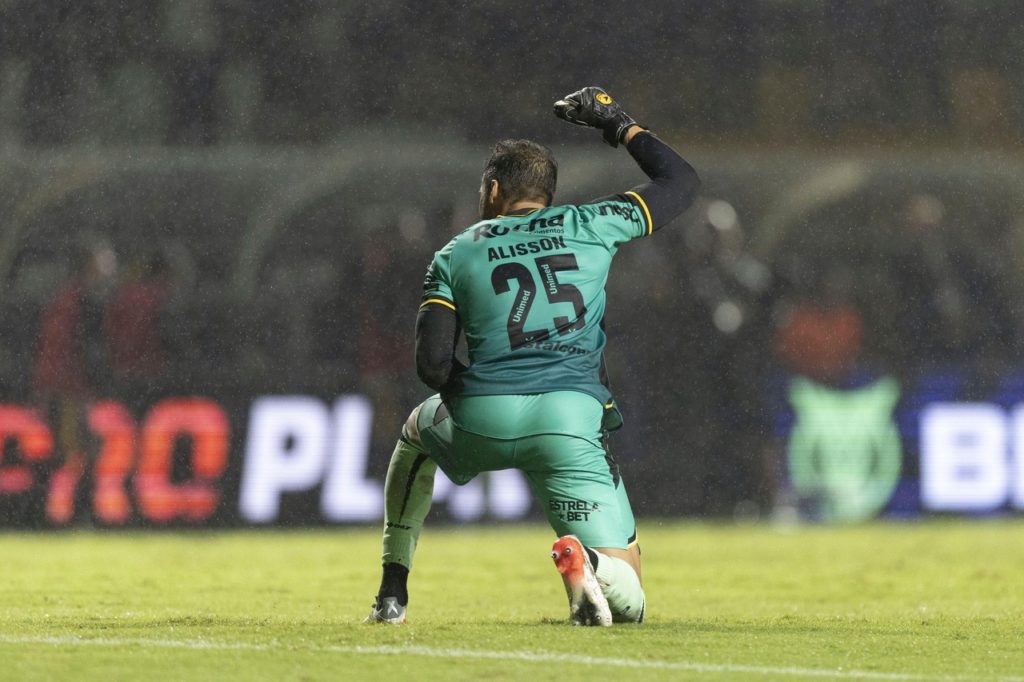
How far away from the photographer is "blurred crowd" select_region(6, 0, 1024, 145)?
445 inches

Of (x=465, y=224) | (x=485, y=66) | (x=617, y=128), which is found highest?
(x=485, y=66)

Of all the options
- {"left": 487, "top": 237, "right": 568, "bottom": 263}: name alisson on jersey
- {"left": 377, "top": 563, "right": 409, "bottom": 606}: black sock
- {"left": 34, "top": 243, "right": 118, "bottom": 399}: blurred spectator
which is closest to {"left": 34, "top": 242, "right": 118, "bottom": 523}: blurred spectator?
{"left": 34, "top": 243, "right": 118, "bottom": 399}: blurred spectator

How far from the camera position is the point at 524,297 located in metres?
5.42

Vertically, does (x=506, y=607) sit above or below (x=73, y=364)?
below

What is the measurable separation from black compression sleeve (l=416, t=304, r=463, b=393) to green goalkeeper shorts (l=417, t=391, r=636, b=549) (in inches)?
4.2

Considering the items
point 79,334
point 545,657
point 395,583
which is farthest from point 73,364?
point 545,657

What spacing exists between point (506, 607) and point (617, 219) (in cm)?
225

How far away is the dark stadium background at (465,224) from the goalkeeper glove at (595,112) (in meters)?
5.35

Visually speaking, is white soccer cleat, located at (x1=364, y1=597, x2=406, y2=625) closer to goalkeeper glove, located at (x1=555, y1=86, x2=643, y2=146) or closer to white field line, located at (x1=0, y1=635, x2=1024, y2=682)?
white field line, located at (x1=0, y1=635, x2=1024, y2=682)

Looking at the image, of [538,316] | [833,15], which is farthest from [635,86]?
[538,316]

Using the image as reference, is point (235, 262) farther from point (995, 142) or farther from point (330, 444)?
point (995, 142)

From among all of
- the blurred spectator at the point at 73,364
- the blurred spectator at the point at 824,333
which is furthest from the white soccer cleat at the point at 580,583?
the blurred spectator at the point at 824,333

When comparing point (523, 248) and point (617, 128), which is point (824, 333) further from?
point (523, 248)

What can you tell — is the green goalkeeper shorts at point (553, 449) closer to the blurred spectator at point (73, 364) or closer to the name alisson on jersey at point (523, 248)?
the name alisson on jersey at point (523, 248)
